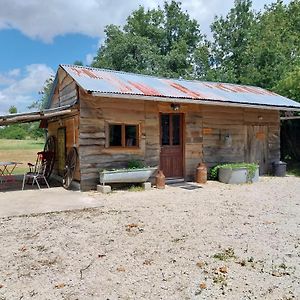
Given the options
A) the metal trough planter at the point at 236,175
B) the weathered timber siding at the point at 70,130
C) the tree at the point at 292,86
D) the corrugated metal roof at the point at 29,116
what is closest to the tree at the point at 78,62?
the tree at the point at 292,86

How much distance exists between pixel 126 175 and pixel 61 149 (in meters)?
3.48

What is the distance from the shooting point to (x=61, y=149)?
1180 centimetres

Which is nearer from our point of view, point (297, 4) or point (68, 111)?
point (68, 111)

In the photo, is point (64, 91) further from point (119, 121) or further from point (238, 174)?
point (238, 174)

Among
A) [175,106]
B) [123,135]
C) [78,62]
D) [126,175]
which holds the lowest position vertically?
[126,175]

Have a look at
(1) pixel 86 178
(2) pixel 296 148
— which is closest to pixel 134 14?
(2) pixel 296 148

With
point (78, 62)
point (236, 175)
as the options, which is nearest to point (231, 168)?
point (236, 175)

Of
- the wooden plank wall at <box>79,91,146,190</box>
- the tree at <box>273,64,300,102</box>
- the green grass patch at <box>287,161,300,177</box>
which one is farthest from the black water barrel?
the wooden plank wall at <box>79,91,146,190</box>

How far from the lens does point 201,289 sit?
3447 millimetres

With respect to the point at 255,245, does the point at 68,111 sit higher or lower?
higher

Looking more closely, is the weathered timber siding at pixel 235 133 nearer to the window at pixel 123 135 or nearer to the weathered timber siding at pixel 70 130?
the window at pixel 123 135

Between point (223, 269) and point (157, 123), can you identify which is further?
point (157, 123)

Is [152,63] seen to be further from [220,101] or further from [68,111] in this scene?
[68,111]

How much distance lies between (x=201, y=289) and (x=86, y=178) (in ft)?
21.4
